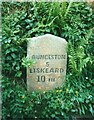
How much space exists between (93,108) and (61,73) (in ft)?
2.02

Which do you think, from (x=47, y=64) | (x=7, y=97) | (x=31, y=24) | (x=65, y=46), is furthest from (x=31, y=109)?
(x=31, y=24)

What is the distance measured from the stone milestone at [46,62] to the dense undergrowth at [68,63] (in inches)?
4.1

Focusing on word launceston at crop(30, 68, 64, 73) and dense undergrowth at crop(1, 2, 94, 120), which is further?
word launceston at crop(30, 68, 64, 73)

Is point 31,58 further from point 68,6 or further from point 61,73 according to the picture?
point 68,6

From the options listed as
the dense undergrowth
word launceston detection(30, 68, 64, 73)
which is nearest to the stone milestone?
word launceston detection(30, 68, 64, 73)

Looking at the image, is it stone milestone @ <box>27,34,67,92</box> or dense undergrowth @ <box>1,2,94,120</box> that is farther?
stone milestone @ <box>27,34,67,92</box>

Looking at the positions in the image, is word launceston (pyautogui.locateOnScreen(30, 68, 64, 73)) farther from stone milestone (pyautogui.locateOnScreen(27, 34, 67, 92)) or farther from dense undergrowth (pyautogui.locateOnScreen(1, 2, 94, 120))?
dense undergrowth (pyautogui.locateOnScreen(1, 2, 94, 120))

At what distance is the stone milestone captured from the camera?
4.55 metres

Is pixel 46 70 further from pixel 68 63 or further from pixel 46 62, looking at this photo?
pixel 68 63

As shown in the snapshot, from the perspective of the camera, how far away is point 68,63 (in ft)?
15.6

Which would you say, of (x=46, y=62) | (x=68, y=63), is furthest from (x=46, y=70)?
(x=68, y=63)

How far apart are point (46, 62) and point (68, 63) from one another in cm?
34

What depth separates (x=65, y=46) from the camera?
15.1 feet

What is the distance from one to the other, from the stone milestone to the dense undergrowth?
104 millimetres
